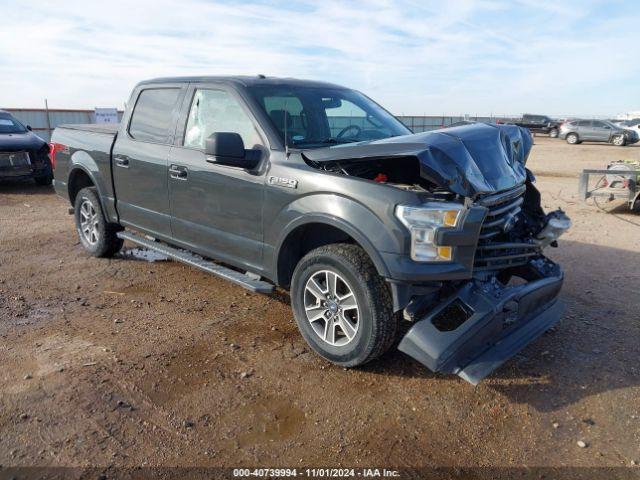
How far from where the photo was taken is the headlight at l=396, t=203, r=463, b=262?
10.3 ft

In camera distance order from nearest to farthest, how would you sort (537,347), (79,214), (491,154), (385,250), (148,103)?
(385,250), (491,154), (537,347), (148,103), (79,214)

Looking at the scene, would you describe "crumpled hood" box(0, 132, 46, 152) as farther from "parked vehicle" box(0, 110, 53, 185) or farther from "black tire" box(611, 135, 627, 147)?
"black tire" box(611, 135, 627, 147)

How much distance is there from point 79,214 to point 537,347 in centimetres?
535

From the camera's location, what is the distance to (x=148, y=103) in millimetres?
5301

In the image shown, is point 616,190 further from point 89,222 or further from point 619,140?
point 619,140

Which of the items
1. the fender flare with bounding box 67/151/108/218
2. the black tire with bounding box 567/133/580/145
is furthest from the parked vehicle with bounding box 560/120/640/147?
the fender flare with bounding box 67/151/108/218

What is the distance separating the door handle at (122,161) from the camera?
5.33 metres

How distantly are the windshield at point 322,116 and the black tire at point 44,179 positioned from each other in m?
9.05

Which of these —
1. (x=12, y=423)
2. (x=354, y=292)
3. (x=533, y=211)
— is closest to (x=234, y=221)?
(x=354, y=292)

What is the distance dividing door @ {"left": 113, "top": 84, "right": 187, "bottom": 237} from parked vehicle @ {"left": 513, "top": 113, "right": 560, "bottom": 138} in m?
36.5

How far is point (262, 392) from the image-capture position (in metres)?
3.40

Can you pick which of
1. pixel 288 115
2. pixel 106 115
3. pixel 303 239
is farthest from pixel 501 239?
pixel 106 115

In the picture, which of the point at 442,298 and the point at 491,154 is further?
the point at 491,154

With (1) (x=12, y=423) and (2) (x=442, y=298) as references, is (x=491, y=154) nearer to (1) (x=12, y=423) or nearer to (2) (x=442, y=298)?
(2) (x=442, y=298)
